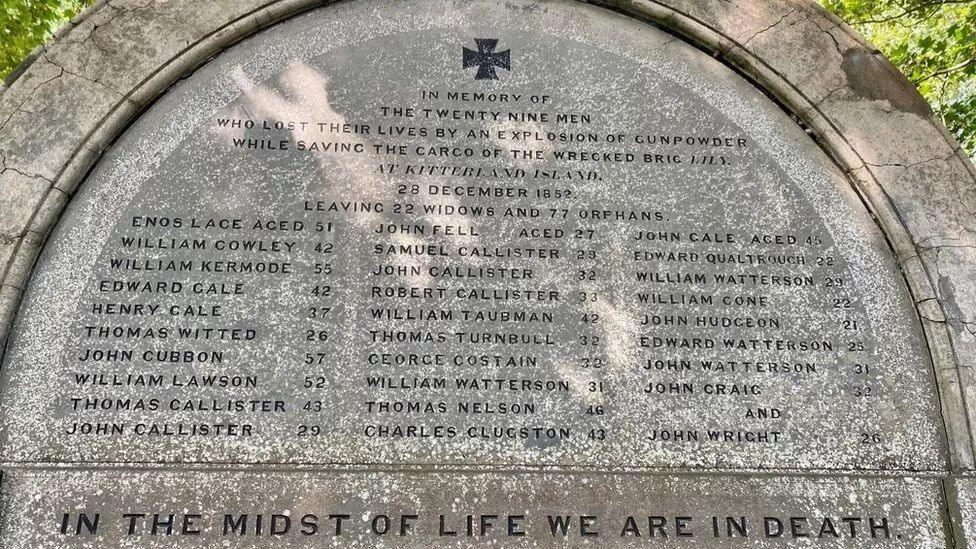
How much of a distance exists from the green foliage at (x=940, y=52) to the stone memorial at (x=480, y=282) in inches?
171

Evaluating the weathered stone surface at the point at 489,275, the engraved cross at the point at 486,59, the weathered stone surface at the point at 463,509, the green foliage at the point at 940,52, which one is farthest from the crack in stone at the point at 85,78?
the green foliage at the point at 940,52

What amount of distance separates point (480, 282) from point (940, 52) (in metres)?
7.36

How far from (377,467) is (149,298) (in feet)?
4.67

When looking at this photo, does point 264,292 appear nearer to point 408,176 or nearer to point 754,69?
point 408,176

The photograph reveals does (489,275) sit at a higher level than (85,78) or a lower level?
lower

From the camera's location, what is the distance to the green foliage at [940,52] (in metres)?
8.04

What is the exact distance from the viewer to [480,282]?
4.00m

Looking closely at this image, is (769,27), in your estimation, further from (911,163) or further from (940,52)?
(940,52)

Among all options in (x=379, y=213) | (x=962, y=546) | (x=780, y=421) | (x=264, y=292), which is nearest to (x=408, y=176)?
(x=379, y=213)

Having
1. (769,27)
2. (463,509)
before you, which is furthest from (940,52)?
(463,509)

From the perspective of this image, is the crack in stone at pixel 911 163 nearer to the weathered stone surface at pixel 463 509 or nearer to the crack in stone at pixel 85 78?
the weathered stone surface at pixel 463 509

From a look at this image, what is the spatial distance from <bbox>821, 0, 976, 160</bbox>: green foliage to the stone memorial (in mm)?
4347

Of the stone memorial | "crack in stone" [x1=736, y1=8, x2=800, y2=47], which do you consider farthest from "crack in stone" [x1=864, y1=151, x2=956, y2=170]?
"crack in stone" [x1=736, y1=8, x2=800, y2=47]

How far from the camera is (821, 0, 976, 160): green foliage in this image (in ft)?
26.4
